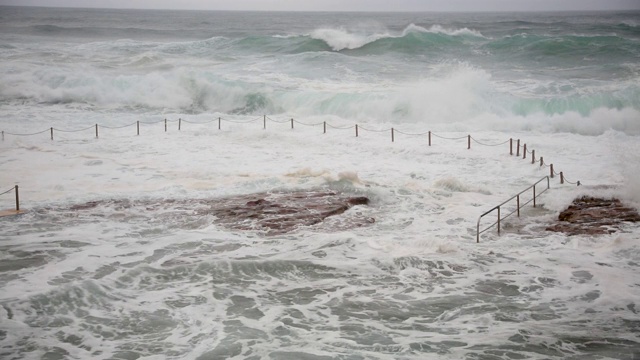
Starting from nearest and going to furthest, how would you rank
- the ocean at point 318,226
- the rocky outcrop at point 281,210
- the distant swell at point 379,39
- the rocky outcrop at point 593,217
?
the ocean at point 318,226
the rocky outcrop at point 593,217
the rocky outcrop at point 281,210
the distant swell at point 379,39

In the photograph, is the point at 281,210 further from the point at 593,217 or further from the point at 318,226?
the point at 593,217

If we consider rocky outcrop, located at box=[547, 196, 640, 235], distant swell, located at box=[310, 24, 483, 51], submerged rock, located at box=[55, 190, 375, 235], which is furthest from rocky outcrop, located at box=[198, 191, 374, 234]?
distant swell, located at box=[310, 24, 483, 51]

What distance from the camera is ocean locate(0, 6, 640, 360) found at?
26.7 feet

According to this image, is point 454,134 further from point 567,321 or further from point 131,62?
point 131,62

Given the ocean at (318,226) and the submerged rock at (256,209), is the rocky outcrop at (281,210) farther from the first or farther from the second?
the ocean at (318,226)

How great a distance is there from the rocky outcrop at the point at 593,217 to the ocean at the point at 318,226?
312 millimetres

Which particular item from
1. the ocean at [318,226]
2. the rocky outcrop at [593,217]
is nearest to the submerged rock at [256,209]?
the ocean at [318,226]

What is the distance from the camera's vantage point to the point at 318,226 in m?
12.3

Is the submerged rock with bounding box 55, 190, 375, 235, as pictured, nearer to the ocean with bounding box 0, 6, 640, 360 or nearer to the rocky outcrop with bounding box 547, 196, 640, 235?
the ocean with bounding box 0, 6, 640, 360

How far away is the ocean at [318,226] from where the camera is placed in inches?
320

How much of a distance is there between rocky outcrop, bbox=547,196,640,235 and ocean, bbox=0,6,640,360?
312mm

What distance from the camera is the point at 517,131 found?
22.5 metres

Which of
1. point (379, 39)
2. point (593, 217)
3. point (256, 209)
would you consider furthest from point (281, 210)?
point (379, 39)

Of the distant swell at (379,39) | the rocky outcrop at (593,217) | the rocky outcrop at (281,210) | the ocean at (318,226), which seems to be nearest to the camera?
the ocean at (318,226)
